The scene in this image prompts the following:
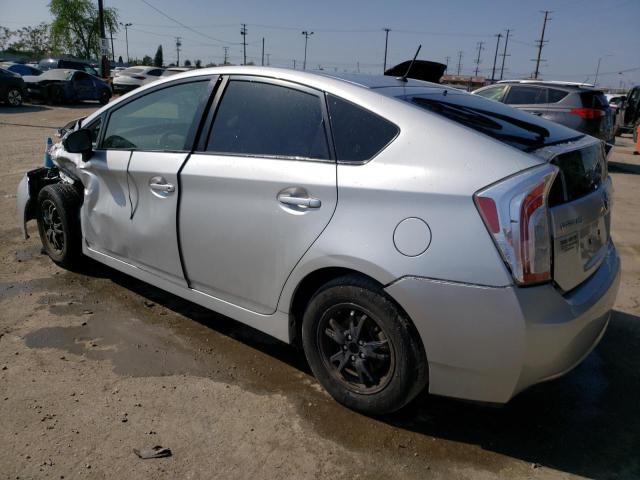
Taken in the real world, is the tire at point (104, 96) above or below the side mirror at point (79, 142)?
above

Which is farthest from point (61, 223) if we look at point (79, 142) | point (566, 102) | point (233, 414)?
point (566, 102)

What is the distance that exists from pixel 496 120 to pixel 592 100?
919 cm

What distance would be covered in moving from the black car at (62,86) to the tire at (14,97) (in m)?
1.85

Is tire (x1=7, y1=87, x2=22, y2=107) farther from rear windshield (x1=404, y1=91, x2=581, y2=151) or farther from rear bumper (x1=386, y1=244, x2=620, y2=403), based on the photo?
rear bumper (x1=386, y1=244, x2=620, y2=403)

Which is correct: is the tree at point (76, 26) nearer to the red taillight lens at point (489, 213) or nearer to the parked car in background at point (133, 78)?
the parked car in background at point (133, 78)

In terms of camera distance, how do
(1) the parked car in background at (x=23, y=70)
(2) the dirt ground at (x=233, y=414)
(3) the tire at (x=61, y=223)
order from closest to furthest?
(2) the dirt ground at (x=233, y=414)
(3) the tire at (x=61, y=223)
(1) the parked car in background at (x=23, y=70)

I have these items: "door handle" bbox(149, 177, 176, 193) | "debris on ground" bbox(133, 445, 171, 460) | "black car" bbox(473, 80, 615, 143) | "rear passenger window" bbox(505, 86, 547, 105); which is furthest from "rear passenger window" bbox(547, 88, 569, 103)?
"debris on ground" bbox(133, 445, 171, 460)

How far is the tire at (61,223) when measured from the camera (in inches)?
166

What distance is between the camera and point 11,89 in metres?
20.2

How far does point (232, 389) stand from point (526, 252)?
5.67 ft

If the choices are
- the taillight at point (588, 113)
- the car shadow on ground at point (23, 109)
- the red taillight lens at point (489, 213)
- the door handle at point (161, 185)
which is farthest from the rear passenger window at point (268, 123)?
the car shadow on ground at point (23, 109)

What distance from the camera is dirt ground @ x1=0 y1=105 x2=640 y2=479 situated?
2363mm

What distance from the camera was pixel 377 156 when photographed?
247 cm

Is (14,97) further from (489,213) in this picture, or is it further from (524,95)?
(489,213)
